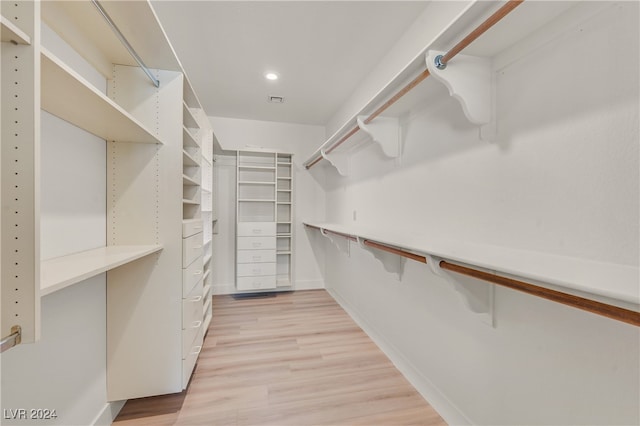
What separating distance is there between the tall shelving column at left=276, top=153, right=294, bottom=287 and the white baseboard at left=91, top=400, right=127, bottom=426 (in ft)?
7.46

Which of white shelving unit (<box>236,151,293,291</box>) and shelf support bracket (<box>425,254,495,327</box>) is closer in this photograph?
shelf support bracket (<box>425,254,495,327</box>)

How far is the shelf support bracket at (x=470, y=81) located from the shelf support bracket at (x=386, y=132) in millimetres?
762

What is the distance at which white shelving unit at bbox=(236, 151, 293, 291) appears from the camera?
3.44 meters

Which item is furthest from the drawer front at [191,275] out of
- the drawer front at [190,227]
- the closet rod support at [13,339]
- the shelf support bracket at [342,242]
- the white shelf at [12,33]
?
the shelf support bracket at [342,242]

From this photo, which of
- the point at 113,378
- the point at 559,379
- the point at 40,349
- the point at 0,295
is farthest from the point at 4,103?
the point at 559,379

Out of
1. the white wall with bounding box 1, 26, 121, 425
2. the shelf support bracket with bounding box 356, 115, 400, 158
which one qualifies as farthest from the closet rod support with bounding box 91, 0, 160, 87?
the shelf support bracket with bounding box 356, 115, 400, 158

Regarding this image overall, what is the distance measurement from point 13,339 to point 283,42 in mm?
2185

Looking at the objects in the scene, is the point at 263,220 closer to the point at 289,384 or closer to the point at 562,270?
the point at 289,384

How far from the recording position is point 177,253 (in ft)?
5.09

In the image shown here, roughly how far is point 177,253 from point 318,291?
2.62 meters

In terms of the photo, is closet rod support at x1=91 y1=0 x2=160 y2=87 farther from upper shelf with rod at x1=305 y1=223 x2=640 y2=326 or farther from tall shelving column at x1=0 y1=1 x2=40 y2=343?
upper shelf with rod at x1=305 y1=223 x2=640 y2=326

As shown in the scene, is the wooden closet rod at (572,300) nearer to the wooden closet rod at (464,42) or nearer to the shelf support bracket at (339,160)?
the wooden closet rod at (464,42)

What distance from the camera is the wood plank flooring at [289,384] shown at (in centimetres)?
150

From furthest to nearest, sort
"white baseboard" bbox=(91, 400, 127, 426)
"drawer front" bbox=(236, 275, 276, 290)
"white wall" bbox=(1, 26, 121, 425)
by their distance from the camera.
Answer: "drawer front" bbox=(236, 275, 276, 290)
"white baseboard" bbox=(91, 400, 127, 426)
"white wall" bbox=(1, 26, 121, 425)
